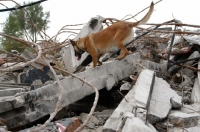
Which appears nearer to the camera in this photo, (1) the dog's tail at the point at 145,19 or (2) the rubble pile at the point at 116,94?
(2) the rubble pile at the point at 116,94

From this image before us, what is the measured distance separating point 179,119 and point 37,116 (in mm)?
1629

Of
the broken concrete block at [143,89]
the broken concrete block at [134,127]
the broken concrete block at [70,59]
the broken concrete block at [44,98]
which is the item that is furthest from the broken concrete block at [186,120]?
the broken concrete block at [70,59]

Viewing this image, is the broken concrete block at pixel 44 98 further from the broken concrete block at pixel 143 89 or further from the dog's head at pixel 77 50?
the dog's head at pixel 77 50

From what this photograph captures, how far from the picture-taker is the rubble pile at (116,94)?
261 centimetres

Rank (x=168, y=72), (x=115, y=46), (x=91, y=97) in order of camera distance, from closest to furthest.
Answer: (x=91, y=97) < (x=168, y=72) < (x=115, y=46)

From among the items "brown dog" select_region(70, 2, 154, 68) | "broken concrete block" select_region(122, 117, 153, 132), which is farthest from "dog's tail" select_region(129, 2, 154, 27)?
"broken concrete block" select_region(122, 117, 153, 132)

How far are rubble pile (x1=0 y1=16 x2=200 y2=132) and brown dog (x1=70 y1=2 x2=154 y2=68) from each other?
322 millimetres

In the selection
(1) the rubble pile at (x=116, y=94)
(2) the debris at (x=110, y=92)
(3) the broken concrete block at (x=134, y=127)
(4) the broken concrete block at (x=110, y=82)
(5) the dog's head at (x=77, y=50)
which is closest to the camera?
(3) the broken concrete block at (x=134, y=127)

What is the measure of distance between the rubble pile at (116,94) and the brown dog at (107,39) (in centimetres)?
32

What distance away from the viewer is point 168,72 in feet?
15.8

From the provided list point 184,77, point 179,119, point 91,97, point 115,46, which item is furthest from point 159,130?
point 115,46

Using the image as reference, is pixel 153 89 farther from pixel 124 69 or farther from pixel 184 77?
pixel 184 77

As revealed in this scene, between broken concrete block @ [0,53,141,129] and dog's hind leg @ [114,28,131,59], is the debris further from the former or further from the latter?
dog's hind leg @ [114,28,131,59]

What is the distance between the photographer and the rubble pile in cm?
261
